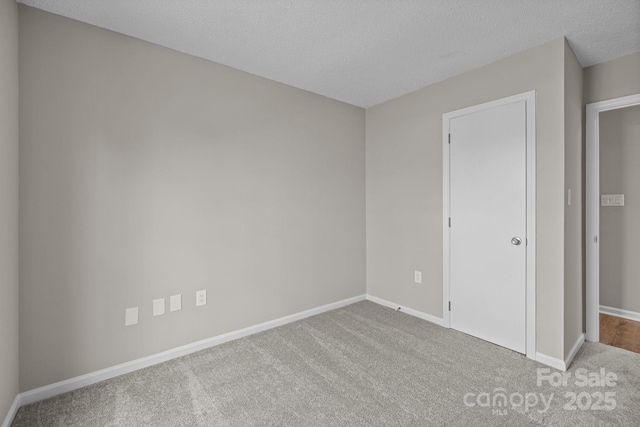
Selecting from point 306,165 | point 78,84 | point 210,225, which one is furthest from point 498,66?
point 78,84

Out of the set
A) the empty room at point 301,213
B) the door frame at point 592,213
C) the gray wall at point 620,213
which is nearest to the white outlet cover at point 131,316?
the empty room at point 301,213

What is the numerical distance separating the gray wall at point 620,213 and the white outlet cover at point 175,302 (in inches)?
174

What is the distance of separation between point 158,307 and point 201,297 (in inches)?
12.8

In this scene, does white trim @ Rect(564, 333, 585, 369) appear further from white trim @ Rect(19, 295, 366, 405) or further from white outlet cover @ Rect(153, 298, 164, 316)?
white outlet cover @ Rect(153, 298, 164, 316)

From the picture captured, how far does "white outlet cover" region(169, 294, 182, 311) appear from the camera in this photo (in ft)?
7.78

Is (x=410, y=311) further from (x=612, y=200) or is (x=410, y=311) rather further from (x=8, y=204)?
(x=8, y=204)

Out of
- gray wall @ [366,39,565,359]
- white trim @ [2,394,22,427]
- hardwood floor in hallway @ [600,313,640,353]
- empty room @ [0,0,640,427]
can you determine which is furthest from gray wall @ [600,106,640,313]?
white trim @ [2,394,22,427]

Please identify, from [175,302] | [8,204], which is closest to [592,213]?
[175,302]

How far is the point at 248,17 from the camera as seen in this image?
1966 mm

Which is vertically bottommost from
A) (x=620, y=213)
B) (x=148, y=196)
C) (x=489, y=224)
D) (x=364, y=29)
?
(x=489, y=224)

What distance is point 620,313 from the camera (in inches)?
130

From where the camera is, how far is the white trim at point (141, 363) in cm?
189

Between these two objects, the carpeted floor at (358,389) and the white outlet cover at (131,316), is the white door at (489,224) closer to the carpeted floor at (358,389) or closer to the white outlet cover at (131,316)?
the carpeted floor at (358,389)

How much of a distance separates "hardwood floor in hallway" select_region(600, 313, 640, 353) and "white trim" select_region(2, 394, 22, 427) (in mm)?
4315
